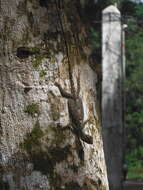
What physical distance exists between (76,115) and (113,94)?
4933mm

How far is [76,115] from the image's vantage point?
2186 millimetres

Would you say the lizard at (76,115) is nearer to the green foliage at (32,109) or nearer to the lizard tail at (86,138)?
the lizard tail at (86,138)

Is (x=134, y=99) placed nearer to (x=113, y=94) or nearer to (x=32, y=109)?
(x=113, y=94)

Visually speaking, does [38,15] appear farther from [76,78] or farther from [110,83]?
[110,83]

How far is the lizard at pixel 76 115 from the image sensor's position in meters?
2.16

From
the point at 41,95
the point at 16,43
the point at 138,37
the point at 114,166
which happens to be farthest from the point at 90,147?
the point at 138,37

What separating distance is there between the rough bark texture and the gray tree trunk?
4.73 meters

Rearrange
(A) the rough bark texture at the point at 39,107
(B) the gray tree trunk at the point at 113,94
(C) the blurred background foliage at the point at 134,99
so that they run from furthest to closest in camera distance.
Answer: (C) the blurred background foliage at the point at 134,99 < (B) the gray tree trunk at the point at 113,94 < (A) the rough bark texture at the point at 39,107

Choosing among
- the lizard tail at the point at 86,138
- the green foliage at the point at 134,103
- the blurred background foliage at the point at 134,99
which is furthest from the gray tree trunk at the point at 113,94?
the lizard tail at the point at 86,138

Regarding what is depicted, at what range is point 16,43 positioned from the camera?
213 cm

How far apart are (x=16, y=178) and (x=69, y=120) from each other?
27cm

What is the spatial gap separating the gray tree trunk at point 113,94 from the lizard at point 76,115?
15.5 feet

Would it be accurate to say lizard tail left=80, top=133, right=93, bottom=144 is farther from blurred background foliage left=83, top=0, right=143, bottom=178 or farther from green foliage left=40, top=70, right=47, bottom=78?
blurred background foliage left=83, top=0, right=143, bottom=178

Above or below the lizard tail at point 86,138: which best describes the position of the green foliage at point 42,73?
above
